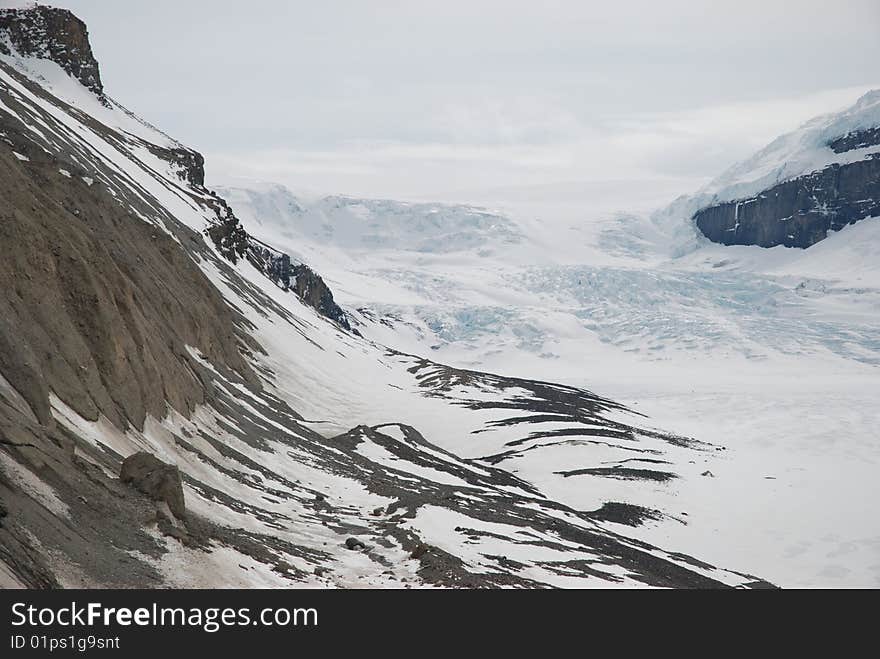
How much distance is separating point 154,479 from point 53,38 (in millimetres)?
114372

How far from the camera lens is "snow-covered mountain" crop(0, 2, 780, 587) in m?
21.3

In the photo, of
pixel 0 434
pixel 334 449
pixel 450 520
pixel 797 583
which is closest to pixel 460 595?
pixel 0 434

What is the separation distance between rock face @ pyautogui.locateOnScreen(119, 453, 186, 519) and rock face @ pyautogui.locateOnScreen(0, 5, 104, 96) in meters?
105

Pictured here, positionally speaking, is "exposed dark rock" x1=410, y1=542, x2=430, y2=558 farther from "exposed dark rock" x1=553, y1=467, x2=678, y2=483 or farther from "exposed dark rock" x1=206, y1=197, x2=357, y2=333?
"exposed dark rock" x1=206, y1=197, x2=357, y2=333

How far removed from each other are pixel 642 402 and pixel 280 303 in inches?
3192

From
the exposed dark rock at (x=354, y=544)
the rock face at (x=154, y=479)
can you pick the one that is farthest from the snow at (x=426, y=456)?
the rock face at (x=154, y=479)

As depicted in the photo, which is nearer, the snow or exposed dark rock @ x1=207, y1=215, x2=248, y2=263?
the snow

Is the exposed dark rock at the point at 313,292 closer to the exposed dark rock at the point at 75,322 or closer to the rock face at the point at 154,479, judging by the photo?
the exposed dark rock at the point at 75,322

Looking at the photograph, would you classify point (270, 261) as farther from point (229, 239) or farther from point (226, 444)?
point (226, 444)

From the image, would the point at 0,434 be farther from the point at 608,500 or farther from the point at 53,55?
the point at 53,55

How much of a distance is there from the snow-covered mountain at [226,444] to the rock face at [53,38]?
5411 mm

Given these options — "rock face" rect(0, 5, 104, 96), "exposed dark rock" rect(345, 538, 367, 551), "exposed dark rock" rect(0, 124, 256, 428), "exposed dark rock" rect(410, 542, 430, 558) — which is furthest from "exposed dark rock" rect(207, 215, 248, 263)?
"exposed dark rock" rect(410, 542, 430, 558)

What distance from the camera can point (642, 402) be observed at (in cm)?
16400

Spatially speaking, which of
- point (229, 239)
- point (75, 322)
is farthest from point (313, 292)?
point (75, 322)
